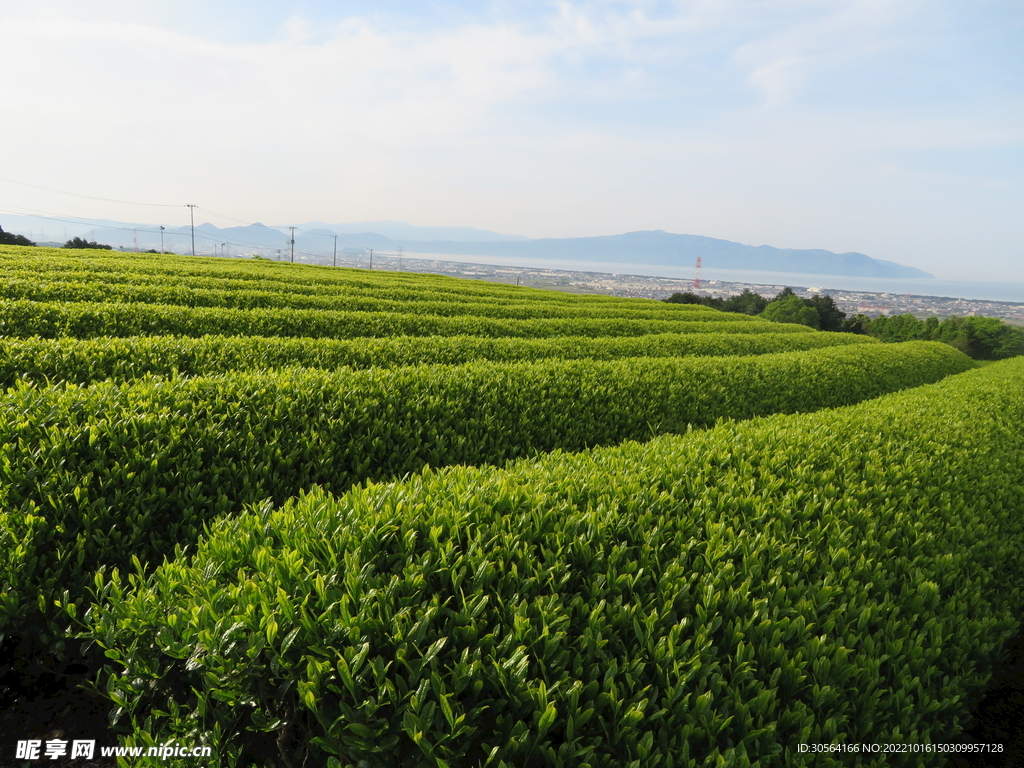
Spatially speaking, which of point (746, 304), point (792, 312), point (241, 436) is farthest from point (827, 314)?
point (241, 436)

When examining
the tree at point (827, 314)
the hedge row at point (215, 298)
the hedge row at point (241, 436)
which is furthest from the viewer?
the tree at point (827, 314)

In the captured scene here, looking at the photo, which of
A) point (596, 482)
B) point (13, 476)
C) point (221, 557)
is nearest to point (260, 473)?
point (13, 476)

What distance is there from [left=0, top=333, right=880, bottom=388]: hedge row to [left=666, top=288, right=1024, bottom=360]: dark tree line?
151ft

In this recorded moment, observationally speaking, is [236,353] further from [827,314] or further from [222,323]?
[827,314]

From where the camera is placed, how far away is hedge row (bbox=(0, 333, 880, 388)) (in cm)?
588

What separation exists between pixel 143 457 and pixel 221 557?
5.82 ft

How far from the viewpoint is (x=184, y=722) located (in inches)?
77.8

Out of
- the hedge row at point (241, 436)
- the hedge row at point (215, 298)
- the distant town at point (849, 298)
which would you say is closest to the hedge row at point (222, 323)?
the hedge row at point (215, 298)

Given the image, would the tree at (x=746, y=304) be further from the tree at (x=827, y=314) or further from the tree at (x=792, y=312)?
the tree at (x=827, y=314)

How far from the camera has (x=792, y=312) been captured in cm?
6225

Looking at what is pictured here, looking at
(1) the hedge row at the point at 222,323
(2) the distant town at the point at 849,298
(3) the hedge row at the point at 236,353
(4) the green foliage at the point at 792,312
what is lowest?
(3) the hedge row at the point at 236,353

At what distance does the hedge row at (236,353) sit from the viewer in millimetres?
5875

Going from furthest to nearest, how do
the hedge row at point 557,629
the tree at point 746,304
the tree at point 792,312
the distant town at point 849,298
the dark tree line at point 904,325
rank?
the distant town at point 849,298 → the tree at point 746,304 → the tree at point 792,312 → the dark tree line at point 904,325 → the hedge row at point 557,629

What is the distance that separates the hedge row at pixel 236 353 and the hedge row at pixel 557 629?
383cm
